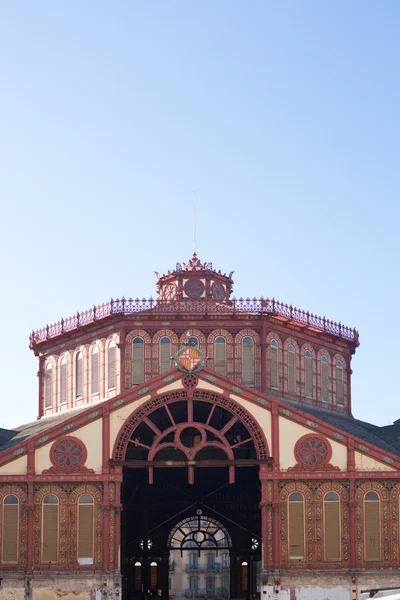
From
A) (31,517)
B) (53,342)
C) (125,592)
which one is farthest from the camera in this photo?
(53,342)

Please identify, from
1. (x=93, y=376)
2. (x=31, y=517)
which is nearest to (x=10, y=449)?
(x=31, y=517)

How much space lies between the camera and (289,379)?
286 feet

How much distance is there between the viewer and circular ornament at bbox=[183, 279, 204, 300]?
8879cm

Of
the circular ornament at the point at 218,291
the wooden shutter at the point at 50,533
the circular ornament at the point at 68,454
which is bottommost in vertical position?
the wooden shutter at the point at 50,533

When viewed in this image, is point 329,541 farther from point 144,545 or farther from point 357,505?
point 144,545

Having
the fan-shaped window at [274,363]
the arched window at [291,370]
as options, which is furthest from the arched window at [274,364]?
the arched window at [291,370]

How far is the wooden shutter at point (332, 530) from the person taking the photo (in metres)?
74.1

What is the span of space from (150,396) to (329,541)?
12.9 meters

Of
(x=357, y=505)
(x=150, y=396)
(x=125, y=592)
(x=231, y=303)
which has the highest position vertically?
(x=231, y=303)

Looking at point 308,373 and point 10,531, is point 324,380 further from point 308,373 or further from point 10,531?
point 10,531

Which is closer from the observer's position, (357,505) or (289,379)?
(357,505)

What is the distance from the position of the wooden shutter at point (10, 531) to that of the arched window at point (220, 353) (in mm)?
17474

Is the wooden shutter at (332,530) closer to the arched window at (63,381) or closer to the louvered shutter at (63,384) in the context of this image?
the arched window at (63,381)

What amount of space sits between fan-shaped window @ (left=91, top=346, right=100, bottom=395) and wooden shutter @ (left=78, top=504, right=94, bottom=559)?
1386 centimetres
